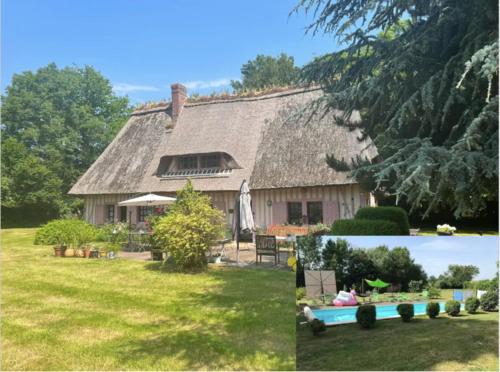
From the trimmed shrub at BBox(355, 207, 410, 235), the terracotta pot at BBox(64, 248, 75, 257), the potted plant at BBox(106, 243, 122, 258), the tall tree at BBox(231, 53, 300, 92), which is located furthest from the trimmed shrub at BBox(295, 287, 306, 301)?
the tall tree at BBox(231, 53, 300, 92)

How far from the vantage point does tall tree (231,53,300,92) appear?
4575 cm

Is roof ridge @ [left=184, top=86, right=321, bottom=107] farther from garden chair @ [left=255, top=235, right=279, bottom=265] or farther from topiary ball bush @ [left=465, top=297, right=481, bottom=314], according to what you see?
Answer: topiary ball bush @ [left=465, top=297, right=481, bottom=314]

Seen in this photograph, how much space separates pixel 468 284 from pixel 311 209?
41.7 ft

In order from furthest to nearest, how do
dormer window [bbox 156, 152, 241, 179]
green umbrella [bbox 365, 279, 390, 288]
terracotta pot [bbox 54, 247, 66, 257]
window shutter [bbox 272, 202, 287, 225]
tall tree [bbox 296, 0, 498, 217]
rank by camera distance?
dormer window [bbox 156, 152, 241, 179], window shutter [bbox 272, 202, 287, 225], terracotta pot [bbox 54, 247, 66, 257], tall tree [bbox 296, 0, 498, 217], green umbrella [bbox 365, 279, 390, 288]

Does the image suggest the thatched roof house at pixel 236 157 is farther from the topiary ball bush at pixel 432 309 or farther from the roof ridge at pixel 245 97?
the topiary ball bush at pixel 432 309

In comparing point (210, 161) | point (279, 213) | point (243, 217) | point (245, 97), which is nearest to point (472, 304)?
point (243, 217)

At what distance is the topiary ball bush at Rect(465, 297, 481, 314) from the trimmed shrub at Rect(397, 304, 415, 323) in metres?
0.34

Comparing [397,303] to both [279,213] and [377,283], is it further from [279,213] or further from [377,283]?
[279,213]

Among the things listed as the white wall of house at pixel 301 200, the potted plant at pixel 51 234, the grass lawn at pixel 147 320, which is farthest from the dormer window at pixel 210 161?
the grass lawn at pixel 147 320

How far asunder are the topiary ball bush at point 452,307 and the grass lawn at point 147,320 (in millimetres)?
1967

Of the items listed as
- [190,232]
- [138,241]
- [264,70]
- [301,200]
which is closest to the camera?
[190,232]

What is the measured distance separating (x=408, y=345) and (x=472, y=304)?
1.66 ft

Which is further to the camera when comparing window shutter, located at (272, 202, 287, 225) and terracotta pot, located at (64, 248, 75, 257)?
window shutter, located at (272, 202, 287, 225)

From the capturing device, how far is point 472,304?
8.20 ft
